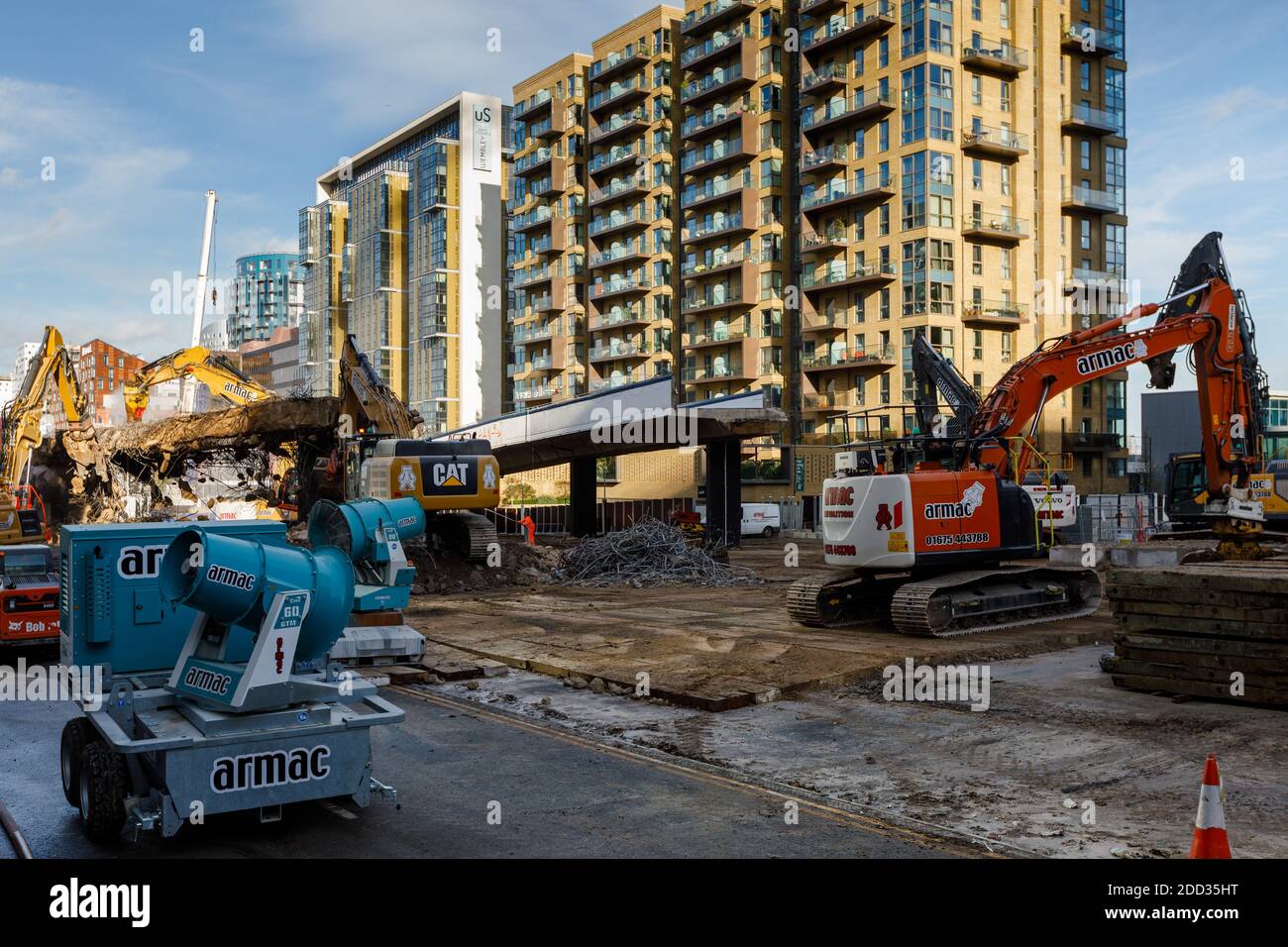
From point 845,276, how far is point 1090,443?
750 inches

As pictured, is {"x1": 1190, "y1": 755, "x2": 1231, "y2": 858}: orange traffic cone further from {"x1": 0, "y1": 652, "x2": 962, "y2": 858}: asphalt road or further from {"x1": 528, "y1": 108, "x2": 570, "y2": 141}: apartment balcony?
{"x1": 528, "y1": 108, "x2": 570, "y2": 141}: apartment balcony

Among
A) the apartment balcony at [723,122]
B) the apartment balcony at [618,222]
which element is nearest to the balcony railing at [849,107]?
the apartment balcony at [723,122]

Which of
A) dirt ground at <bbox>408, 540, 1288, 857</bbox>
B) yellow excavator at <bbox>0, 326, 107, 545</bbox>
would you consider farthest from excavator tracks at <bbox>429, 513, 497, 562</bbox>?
yellow excavator at <bbox>0, 326, 107, 545</bbox>

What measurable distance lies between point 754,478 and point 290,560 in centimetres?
5923

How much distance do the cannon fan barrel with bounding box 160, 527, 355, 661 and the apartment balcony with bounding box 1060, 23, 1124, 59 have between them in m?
73.1

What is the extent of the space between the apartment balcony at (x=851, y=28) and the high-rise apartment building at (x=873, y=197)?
0.43 feet

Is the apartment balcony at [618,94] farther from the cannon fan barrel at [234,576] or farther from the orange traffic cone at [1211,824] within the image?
the orange traffic cone at [1211,824]

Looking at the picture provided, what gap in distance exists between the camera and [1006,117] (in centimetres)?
6750

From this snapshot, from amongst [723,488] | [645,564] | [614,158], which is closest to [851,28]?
[614,158]

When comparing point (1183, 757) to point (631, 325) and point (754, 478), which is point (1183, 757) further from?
point (631, 325)

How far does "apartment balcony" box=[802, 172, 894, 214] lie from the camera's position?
66812 millimetres

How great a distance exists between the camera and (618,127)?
89375 millimetres

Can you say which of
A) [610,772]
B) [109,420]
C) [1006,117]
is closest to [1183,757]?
[610,772]

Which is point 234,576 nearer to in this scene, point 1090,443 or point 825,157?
point 825,157
